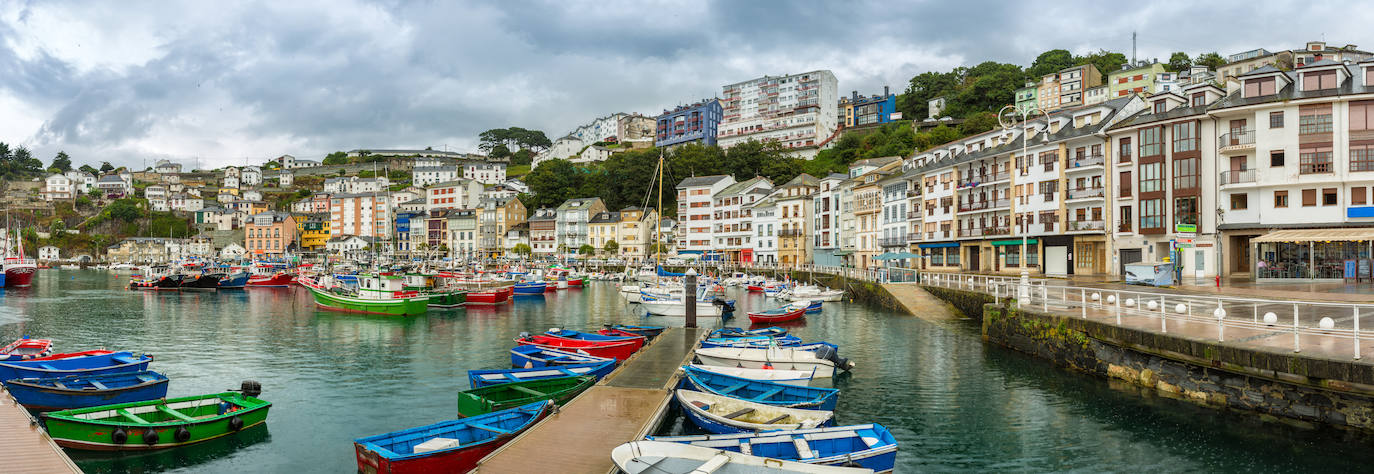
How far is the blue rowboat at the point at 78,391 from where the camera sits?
18.7m

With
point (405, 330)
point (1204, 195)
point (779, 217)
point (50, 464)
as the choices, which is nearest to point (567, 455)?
point (50, 464)

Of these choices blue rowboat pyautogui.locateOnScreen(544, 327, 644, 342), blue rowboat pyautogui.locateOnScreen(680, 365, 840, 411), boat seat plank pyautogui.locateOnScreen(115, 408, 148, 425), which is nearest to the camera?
boat seat plank pyautogui.locateOnScreen(115, 408, 148, 425)

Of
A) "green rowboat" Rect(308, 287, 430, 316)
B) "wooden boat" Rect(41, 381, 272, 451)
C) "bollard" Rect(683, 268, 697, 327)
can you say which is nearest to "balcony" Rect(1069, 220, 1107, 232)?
"bollard" Rect(683, 268, 697, 327)

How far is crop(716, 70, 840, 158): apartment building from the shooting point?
490 ft

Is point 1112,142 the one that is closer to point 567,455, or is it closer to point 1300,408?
point 1300,408

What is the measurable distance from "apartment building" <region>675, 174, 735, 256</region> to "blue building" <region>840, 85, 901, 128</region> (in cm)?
4366

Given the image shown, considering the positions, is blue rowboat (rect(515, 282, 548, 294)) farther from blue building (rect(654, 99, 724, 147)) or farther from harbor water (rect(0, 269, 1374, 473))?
blue building (rect(654, 99, 724, 147))

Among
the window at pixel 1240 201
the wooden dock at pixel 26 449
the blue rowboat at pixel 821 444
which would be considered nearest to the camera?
the wooden dock at pixel 26 449

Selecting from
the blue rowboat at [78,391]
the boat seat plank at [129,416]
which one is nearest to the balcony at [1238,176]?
the boat seat plank at [129,416]

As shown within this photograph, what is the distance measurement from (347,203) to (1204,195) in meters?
158

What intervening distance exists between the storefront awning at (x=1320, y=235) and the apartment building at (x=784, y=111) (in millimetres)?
105920

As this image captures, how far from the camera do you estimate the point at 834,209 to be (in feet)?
282

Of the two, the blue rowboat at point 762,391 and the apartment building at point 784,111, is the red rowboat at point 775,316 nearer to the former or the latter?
the blue rowboat at point 762,391

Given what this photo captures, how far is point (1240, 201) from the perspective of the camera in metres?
41.3
